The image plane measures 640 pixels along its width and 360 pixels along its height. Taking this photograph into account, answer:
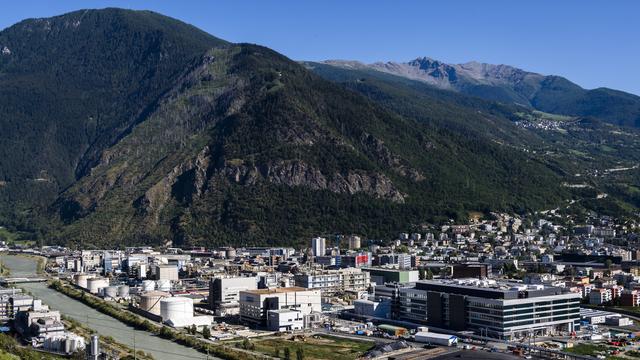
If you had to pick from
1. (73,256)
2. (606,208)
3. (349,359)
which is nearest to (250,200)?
(73,256)

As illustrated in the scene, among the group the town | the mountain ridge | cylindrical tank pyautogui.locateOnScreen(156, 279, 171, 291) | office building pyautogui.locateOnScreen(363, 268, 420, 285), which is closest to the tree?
the town

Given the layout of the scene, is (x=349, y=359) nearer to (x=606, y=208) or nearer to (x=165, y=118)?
(x=606, y=208)

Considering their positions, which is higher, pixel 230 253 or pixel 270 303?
pixel 230 253

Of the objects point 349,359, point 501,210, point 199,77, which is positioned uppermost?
point 199,77

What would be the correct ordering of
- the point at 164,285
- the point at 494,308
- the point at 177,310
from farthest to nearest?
the point at 164,285, the point at 177,310, the point at 494,308

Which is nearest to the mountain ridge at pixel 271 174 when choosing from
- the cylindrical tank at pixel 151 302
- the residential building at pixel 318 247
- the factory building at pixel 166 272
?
the residential building at pixel 318 247

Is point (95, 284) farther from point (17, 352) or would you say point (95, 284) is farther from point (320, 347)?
point (320, 347)

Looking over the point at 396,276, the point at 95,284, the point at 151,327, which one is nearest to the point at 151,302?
the point at 151,327
